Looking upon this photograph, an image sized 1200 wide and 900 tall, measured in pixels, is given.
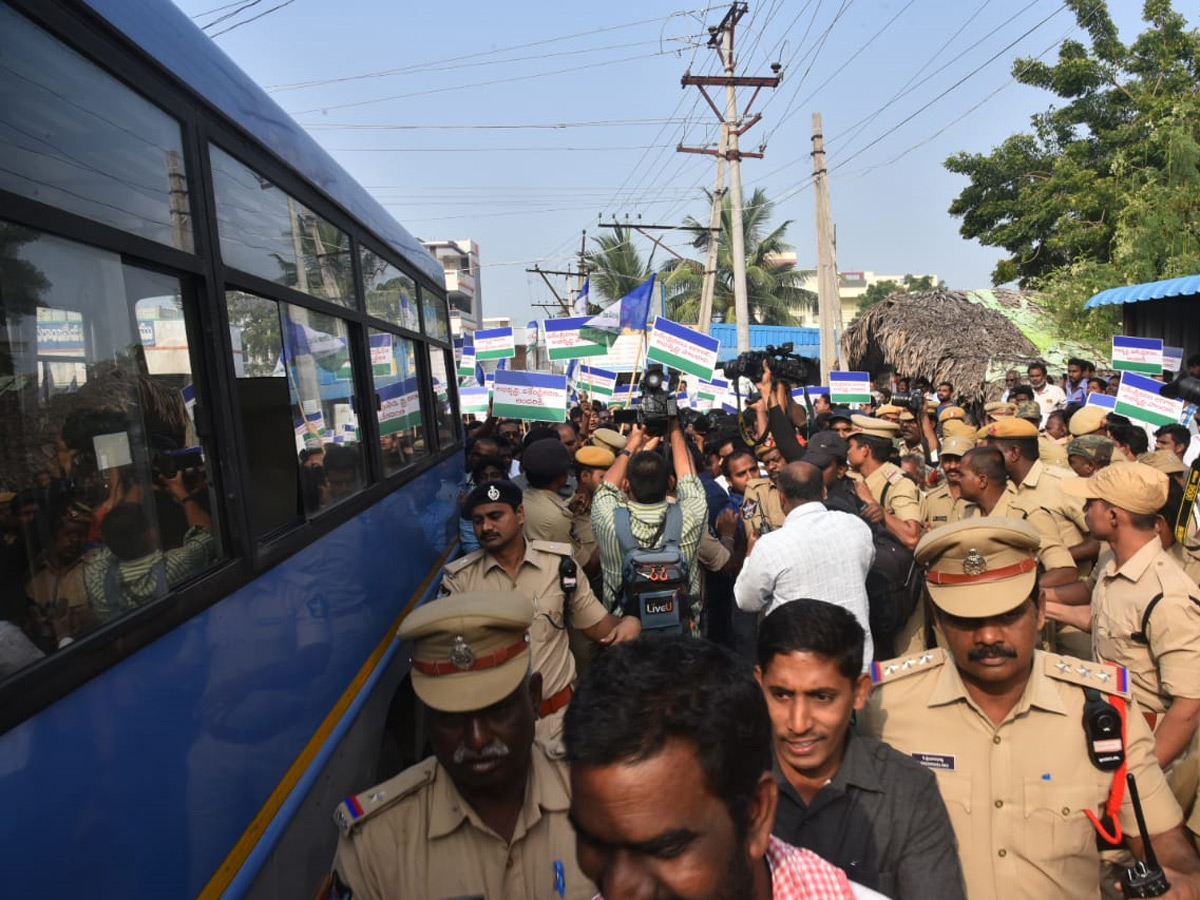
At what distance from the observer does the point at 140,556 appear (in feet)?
6.76

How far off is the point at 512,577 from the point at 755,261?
35.5 m

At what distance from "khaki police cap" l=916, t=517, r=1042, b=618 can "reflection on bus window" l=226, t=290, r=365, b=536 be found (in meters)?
1.88

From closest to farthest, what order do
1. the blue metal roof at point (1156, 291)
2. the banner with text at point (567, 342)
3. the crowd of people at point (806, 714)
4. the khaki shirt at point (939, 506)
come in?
the crowd of people at point (806, 714), the khaki shirt at point (939, 506), the blue metal roof at point (1156, 291), the banner with text at point (567, 342)

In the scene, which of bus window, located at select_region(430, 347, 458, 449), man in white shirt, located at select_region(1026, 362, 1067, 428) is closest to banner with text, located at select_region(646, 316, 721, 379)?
bus window, located at select_region(430, 347, 458, 449)

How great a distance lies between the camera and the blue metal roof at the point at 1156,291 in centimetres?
1084

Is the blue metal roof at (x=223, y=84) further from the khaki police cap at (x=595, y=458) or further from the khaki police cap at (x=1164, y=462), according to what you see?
the khaki police cap at (x=1164, y=462)

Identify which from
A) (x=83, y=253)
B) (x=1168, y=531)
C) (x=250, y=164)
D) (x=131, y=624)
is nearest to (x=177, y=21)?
(x=250, y=164)

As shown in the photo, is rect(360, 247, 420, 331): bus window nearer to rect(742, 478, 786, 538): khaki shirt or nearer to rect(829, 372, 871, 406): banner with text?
rect(742, 478, 786, 538): khaki shirt

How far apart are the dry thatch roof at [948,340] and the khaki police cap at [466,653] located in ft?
51.1

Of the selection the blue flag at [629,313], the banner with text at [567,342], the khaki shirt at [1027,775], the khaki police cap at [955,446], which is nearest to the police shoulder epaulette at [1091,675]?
the khaki shirt at [1027,775]

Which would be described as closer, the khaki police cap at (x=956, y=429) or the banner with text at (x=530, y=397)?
the khaki police cap at (x=956, y=429)

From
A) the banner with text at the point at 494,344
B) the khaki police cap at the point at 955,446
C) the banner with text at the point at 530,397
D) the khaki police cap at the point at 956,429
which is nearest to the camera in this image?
the khaki police cap at the point at 955,446

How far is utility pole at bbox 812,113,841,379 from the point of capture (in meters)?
15.6

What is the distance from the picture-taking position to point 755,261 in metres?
37.5
